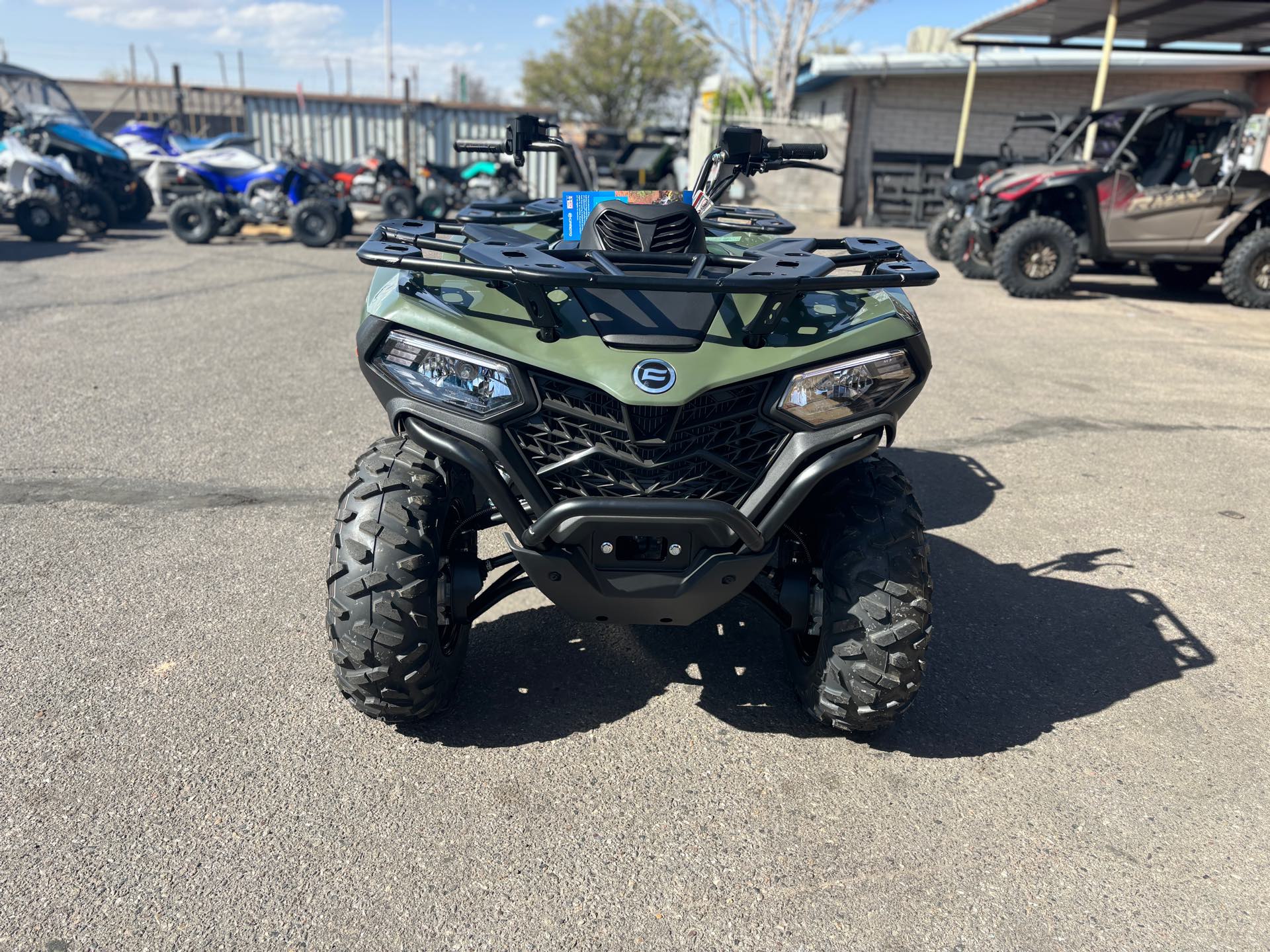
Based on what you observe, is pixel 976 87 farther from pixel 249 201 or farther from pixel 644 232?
pixel 644 232

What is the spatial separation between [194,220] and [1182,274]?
503 inches

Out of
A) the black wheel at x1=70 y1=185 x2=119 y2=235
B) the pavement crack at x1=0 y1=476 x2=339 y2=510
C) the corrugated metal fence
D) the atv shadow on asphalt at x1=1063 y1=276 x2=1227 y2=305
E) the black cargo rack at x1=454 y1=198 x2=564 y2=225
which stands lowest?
the pavement crack at x1=0 y1=476 x2=339 y2=510

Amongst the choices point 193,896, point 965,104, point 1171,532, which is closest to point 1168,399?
point 1171,532

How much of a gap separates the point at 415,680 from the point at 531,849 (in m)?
0.53

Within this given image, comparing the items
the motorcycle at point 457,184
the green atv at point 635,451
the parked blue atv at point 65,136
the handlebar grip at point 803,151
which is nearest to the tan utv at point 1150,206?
the motorcycle at point 457,184

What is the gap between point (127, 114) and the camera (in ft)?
101

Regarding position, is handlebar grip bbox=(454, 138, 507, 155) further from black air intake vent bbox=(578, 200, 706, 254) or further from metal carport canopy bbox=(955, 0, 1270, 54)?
metal carport canopy bbox=(955, 0, 1270, 54)

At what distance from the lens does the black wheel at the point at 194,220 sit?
502 inches

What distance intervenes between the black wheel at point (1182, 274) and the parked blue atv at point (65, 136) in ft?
45.8

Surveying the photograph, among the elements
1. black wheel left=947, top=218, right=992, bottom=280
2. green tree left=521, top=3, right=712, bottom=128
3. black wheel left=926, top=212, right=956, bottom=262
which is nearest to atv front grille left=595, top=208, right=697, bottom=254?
black wheel left=947, top=218, right=992, bottom=280

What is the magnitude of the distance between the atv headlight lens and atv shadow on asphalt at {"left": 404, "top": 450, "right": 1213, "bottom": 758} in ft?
3.19

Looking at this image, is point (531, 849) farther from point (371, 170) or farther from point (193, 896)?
point (371, 170)

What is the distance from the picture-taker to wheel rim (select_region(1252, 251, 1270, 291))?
33.2 feet

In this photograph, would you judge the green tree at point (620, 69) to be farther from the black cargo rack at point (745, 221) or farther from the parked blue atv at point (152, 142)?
the black cargo rack at point (745, 221)
